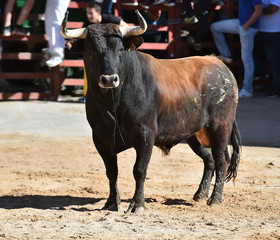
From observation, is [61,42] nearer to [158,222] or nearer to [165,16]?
[165,16]

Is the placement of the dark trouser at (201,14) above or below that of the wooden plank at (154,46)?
above

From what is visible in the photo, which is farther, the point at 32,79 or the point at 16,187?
the point at 32,79

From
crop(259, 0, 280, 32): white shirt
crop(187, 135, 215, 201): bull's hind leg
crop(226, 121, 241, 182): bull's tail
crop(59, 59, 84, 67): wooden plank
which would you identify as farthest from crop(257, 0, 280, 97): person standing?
crop(187, 135, 215, 201): bull's hind leg

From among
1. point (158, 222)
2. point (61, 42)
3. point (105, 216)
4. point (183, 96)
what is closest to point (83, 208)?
point (105, 216)

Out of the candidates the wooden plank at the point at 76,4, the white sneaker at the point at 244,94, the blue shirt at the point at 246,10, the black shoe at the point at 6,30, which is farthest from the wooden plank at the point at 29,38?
the white sneaker at the point at 244,94

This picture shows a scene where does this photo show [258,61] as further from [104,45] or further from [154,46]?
[104,45]

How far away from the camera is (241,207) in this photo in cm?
636

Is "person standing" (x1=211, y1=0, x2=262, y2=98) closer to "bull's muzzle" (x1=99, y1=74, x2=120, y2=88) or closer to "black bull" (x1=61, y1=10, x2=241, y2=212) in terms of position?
"black bull" (x1=61, y1=10, x2=241, y2=212)

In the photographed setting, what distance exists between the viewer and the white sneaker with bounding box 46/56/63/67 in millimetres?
11883

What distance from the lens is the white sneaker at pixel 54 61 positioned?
11883mm

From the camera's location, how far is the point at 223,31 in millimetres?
12594

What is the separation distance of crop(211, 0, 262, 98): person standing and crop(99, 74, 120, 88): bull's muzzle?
6423 mm

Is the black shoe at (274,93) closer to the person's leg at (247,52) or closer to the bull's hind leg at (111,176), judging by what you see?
the person's leg at (247,52)

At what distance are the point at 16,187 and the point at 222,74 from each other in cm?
252
